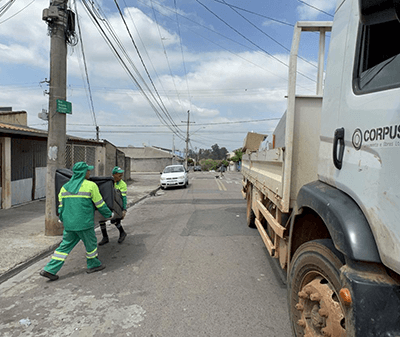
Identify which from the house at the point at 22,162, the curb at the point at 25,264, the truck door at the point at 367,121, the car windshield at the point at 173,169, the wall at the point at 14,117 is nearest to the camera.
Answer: the truck door at the point at 367,121

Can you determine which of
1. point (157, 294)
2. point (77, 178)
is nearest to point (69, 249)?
point (77, 178)

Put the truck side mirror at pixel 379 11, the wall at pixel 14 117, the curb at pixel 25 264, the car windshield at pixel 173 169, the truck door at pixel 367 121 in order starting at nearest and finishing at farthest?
the truck side mirror at pixel 379 11, the truck door at pixel 367 121, the curb at pixel 25 264, the wall at pixel 14 117, the car windshield at pixel 173 169

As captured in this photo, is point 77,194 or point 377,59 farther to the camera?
point 77,194

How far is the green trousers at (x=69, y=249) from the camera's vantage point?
415 cm

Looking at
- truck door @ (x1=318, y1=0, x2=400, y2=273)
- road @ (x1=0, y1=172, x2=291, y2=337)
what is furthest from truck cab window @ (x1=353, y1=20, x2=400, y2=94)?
road @ (x1=0, y1=172, x2=291, y2=337)

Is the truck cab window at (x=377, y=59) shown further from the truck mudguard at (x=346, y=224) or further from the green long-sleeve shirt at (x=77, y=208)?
the green long-sleeve shirt at (x=77, y=208)

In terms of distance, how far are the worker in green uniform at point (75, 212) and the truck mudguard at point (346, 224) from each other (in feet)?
10.5

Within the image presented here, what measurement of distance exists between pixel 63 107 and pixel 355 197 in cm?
642

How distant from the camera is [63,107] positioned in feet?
21.6

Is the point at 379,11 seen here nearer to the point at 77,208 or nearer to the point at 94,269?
the point at 77,208

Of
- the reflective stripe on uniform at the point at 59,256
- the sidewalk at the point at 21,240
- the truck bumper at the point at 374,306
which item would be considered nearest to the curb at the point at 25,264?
the sidewalk at the point at 21,240

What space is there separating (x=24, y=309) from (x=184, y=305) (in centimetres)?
181

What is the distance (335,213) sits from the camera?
68.9 inches

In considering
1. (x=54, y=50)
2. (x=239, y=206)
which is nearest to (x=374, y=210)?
(x=54, y=50)
